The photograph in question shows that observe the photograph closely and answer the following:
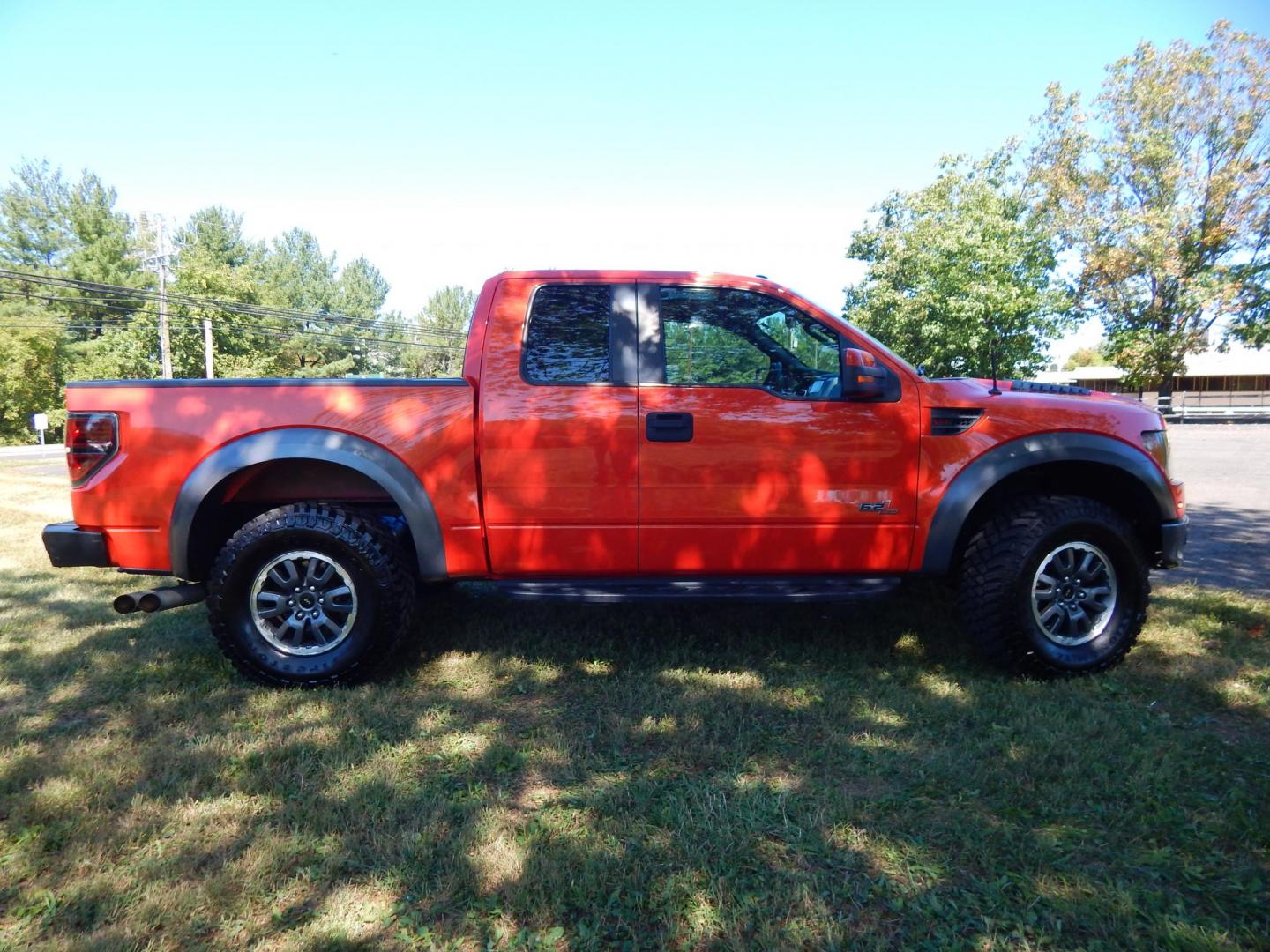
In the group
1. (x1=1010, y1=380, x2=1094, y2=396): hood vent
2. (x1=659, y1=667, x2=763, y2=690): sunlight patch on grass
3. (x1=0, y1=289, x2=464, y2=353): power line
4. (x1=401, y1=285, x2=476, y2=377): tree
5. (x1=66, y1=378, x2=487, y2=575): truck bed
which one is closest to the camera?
(x1=66, y1=378, x2=487, y2=575): truck bed

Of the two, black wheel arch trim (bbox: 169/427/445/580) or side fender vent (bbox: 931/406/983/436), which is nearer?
Result: black wheel arch trim (bbox: 169/427/445/580)

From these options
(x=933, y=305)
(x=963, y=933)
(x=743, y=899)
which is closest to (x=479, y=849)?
(x=743, y=899)

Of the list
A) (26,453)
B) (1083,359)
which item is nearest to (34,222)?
(26,453)

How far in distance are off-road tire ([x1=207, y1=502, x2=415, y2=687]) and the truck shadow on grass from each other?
0.15 metres

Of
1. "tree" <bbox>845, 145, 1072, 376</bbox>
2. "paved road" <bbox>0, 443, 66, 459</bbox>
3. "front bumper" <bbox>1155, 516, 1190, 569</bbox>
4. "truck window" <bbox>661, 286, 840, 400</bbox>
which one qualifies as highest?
"tree" <bbox>845, 145, 1072, 376</bbox>

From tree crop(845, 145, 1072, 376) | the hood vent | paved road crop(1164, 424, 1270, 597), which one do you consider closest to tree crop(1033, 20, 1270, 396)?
tree crop(845, 145, 1072, 376)

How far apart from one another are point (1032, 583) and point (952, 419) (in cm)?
88

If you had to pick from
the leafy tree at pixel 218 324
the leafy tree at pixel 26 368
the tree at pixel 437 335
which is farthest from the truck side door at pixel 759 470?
the tree at pixel 437 335

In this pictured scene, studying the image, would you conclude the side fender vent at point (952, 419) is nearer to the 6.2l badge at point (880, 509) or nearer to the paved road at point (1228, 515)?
the 6.2l badge at point (880, 509)

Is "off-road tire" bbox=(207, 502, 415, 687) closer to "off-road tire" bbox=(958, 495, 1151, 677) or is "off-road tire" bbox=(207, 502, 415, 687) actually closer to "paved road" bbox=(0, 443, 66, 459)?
→ "off-road tire" bbox=(958, 495, 1151, 677)

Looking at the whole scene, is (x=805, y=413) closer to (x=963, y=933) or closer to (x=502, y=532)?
(x=502, y=532)

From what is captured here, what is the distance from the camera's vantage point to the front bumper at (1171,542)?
3.71 meters

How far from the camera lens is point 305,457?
11.6ft

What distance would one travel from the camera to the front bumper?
12.2 feet
